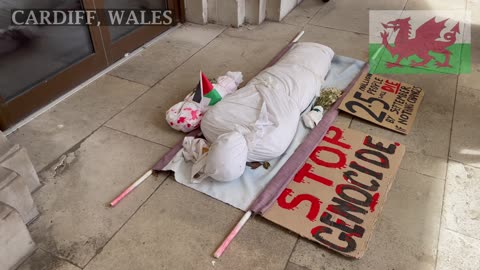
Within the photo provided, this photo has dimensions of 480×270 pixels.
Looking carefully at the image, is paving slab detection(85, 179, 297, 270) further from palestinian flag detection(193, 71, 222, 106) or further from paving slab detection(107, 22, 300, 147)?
palestinian flag detection(193, 71, 222, 106)

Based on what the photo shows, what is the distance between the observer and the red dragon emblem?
8.98 ft

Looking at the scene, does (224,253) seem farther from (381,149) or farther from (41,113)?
(41,113)

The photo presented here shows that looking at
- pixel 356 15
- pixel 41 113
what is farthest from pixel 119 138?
pixel 356 15

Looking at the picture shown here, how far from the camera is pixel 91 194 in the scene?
5.62 feet

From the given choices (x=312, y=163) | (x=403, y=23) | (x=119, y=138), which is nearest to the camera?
(x=312, y=163)

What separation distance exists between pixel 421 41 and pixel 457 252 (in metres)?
1.90

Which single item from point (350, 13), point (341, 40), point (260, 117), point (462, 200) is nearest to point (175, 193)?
point (260, 117)

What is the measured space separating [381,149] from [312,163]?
371 millimetres

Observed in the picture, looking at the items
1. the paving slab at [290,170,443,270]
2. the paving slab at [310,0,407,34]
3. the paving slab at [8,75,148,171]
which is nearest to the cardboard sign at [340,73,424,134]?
the paving slab at [290,170,443,270]

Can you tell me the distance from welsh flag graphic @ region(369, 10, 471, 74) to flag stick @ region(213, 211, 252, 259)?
1509mm

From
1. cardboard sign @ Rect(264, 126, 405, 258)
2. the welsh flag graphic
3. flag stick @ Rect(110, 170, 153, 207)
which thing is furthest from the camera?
the welsh flag graphic

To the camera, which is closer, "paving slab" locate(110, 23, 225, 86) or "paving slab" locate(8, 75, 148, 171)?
"paving slab" locate(8, 75, 148, 171)

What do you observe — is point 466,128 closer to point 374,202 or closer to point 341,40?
point 374,202

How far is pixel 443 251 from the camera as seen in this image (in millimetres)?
1513
